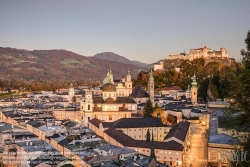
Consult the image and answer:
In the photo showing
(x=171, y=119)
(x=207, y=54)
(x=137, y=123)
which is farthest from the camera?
(x=207, y=54)

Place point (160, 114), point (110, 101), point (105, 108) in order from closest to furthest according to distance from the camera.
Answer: point (160, 114) → point (105, 108) → point (110, 101)

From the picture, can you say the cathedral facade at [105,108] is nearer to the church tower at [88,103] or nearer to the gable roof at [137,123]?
the church tower at [88,103]

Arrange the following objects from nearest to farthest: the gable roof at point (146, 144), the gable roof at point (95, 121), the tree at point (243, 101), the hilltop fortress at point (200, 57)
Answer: the tree at point (243, 101) → the gable roof at point (146, 144) → the gable roof at point (95, 121) → the hilltop fortress at point (200, 57)

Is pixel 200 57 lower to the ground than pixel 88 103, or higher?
higher

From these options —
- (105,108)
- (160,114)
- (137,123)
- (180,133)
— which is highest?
(105,108)

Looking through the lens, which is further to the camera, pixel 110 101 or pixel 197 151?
pixel 110 101

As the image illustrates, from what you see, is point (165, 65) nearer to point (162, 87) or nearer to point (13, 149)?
point (162, 87)

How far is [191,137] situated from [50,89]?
104458 millimetres

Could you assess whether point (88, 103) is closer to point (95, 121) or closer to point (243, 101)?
point (95, 121)

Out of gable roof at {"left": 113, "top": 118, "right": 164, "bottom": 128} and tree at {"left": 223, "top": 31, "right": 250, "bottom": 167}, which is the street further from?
tree at {"left": 223, "top": 31, "right": 250, "bottom": 167}

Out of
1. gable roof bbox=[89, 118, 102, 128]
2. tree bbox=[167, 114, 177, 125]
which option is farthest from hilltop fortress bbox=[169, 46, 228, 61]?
gable roof bbox=[89, 118, 102, 128]

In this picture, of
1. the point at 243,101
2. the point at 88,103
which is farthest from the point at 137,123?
the point at 243,101

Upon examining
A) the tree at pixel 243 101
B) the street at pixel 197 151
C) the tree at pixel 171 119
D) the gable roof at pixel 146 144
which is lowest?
the street at pixel 197 151

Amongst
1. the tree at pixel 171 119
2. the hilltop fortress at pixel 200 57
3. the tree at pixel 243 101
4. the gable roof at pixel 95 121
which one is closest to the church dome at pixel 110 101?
the gable roof at pixel 95 121
